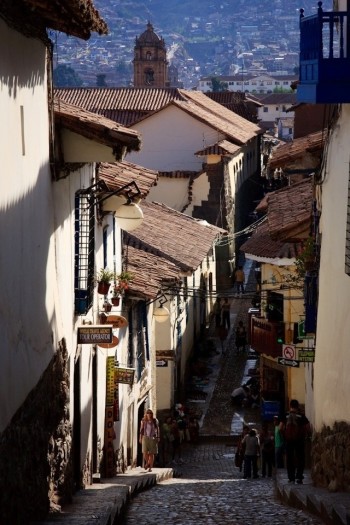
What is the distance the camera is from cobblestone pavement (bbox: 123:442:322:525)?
52.5ft

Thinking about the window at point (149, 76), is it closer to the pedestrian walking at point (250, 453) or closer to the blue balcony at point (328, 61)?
the pedestrian walking at point (250, 453)

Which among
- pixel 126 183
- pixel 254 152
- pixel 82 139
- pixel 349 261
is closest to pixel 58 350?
pixel 82 139

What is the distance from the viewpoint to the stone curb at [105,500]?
14016mm

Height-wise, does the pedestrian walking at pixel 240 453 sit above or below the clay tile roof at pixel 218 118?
below

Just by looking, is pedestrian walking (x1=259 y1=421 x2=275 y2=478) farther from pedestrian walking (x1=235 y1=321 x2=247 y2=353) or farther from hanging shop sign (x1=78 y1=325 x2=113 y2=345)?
pedestrian walking (x1=235 y1=321 x2=247 y2=353)

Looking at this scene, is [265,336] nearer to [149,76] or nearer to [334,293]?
[334,293]

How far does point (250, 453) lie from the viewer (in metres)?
24.5

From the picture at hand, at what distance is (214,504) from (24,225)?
6.49 metres

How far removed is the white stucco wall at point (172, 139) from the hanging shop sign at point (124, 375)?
118 feet

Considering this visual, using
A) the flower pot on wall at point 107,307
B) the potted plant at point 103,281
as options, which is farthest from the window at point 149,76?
the potted plant at point 103,281

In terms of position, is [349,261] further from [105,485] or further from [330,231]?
[105,485]

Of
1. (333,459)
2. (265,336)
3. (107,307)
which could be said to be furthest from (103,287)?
(265,336)

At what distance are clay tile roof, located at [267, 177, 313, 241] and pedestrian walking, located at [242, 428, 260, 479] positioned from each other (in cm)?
367

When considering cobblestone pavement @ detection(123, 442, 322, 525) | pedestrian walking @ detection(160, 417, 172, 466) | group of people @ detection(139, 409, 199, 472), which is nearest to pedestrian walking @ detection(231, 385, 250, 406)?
group of people @ detection(139, 409, 199, 472)
